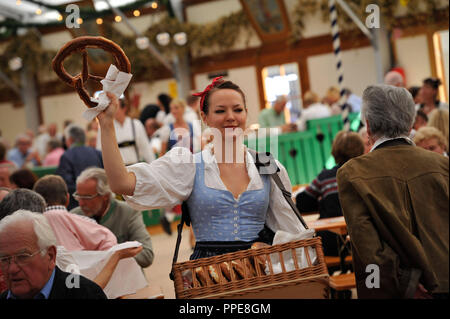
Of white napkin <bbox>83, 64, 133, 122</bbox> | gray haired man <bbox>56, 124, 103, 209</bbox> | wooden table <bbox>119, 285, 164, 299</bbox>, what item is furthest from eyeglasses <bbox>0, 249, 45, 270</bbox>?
gray haired man <bbox>56, 124, 103, 209</bbox>

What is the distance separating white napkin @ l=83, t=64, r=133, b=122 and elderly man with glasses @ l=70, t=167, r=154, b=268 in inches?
75.9

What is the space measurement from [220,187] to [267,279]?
54 cm

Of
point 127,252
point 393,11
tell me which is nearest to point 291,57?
point 393,11

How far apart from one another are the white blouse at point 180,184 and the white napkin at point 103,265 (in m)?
0.88

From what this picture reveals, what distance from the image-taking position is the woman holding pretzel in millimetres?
2348

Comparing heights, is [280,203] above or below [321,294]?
above

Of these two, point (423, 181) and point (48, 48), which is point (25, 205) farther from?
point (48, 48)

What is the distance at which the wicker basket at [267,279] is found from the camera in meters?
1.97

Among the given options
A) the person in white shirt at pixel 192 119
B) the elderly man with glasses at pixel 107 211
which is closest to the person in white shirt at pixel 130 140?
the person in white shirt at pixel 192 119

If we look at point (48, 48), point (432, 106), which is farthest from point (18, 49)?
point (432, 106)

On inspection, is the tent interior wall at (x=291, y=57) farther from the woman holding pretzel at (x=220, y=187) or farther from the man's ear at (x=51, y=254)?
the man's ear at (x=51, y=254)

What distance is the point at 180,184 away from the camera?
2.39m

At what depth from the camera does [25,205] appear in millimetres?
3197

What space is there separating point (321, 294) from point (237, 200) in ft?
1.83
